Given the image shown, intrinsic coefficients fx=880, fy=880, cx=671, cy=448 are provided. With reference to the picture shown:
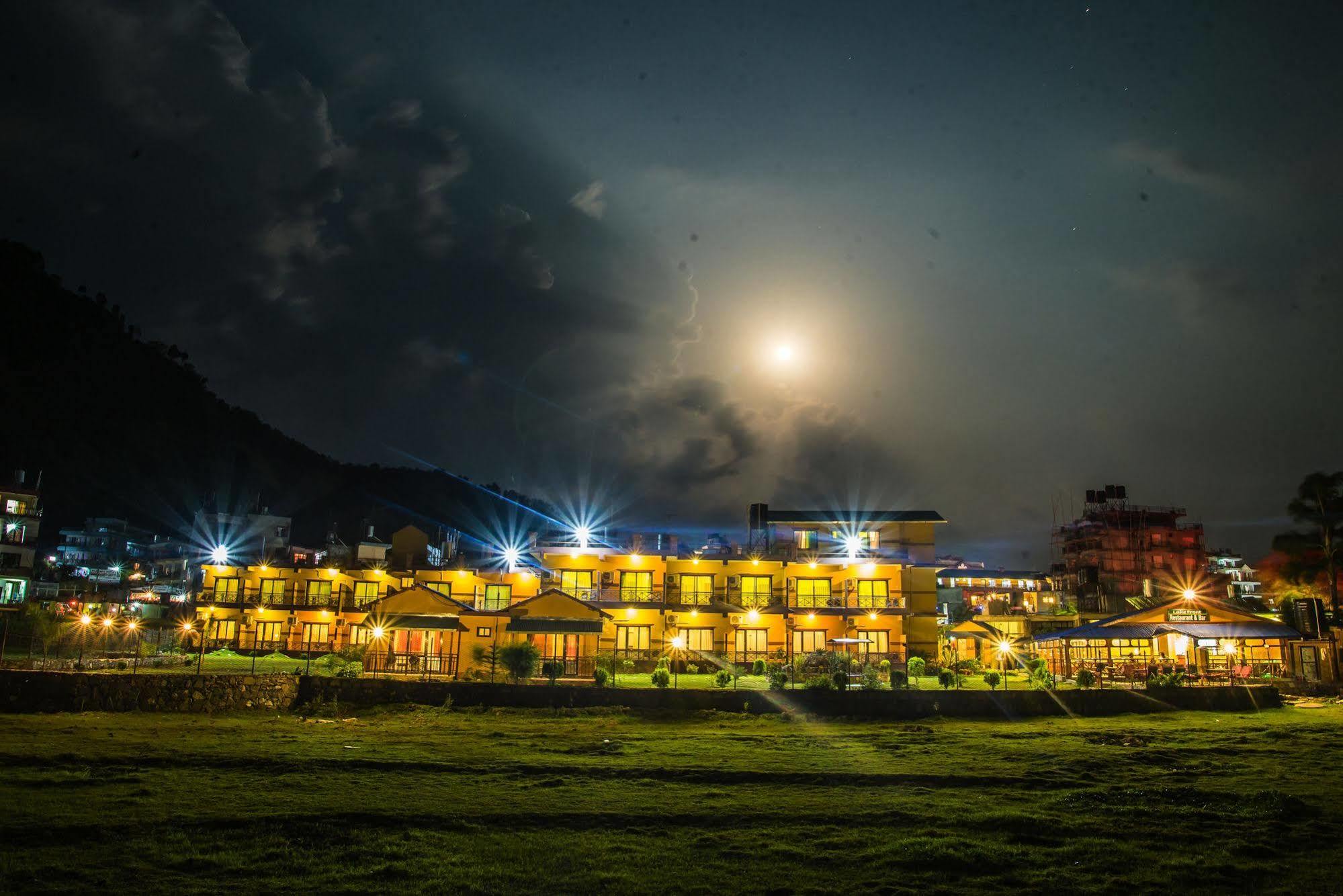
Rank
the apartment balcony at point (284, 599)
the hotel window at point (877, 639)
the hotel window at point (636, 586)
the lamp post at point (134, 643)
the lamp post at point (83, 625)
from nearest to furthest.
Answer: the lamp post at point (134, 643), the lamp post at point (83, 625), the hotel window at point (877, 639), the hotel window at point (636, 586), the apartment balcony at point (284, 599)

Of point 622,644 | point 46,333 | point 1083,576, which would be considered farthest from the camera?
point 46,333

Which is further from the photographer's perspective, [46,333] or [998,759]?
[46,333]

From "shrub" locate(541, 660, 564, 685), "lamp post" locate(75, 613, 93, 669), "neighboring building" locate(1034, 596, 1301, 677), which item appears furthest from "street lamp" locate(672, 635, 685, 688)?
"lamp post" locate(75, 613, 93, 669)

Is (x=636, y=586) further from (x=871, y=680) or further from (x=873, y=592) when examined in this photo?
(x=871, y=680)

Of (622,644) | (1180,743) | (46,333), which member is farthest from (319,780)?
(46,333)

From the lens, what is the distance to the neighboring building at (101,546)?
3103 inches

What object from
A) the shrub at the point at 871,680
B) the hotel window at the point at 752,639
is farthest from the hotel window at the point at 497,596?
the shrub at the point at 871,680

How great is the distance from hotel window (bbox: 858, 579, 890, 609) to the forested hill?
218ft

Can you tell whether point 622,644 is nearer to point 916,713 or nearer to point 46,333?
point 916,713

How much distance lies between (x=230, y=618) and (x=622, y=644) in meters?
23.6

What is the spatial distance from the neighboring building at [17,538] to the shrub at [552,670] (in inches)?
1704

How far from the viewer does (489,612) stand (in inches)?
1462

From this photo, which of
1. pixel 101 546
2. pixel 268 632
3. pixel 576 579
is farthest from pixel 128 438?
pixel 576 579

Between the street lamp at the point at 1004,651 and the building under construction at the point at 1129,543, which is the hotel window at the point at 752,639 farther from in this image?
the building under construction at the point at 1129,543
